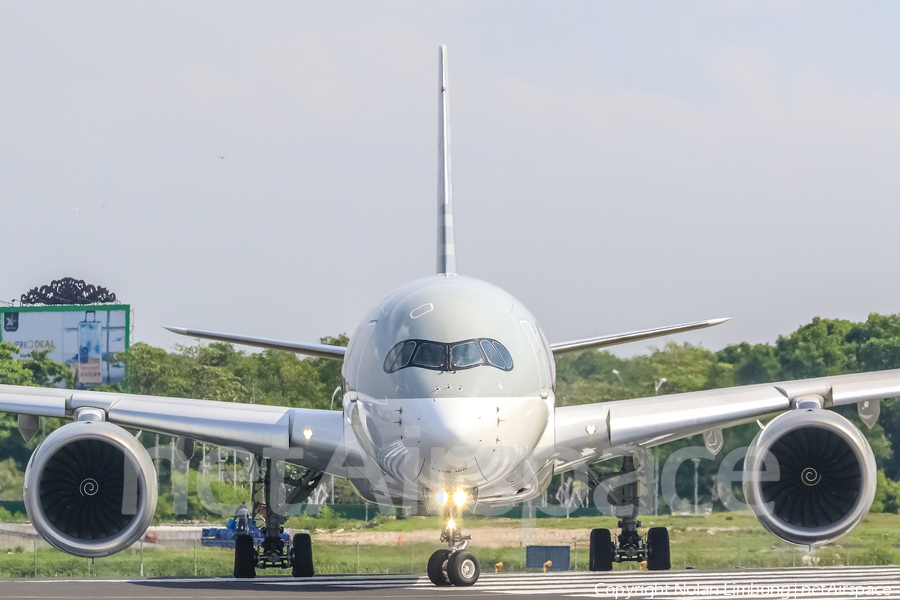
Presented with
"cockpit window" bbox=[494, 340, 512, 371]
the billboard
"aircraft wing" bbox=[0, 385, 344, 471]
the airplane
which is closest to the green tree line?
the billboard

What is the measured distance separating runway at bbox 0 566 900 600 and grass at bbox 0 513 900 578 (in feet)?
12.4

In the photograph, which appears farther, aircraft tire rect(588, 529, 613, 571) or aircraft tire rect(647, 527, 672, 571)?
aircraft tire rect(588, 529, 613, 571)

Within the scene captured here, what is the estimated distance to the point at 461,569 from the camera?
13148 mm

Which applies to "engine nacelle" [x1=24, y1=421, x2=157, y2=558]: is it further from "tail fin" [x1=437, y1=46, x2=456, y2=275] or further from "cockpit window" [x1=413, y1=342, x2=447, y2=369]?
"tail fin" [x1=437, y1=46, x2=456, y2=275]

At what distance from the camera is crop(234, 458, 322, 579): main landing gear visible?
661 inches

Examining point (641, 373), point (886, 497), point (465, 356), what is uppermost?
point (641, 373)

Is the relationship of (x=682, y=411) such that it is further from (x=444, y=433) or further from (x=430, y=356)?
(x=444, y=433)

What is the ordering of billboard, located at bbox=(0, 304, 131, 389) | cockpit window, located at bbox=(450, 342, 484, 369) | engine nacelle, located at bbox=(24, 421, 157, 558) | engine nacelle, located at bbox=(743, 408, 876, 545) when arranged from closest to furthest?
1. cockpit window, located at bbox=(450, 342, 484, 369)
2. engine nacelle, located at bbox=(743, 408, 876, 545)
3. engine nacelle, located at bbox=(24, 421, 157, 558)
4. billboard, located at bbox=(0, 304, 131, 389)

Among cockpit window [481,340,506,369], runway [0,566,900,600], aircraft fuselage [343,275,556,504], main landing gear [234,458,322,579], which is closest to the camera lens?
aircraft fuselage [343,275,556,504]

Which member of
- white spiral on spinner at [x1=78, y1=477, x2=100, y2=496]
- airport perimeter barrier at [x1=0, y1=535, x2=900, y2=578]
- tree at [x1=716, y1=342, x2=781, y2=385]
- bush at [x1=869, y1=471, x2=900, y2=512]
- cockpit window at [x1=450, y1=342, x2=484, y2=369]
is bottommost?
airport perimeter barrier at [x1=0, y1=535, x2=900, y2=578]

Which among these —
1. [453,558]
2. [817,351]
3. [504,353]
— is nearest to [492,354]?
[504,353]

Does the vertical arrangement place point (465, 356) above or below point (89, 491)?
above

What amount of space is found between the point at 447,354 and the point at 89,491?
5.09 metres

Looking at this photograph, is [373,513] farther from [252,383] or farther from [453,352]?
[252,383]
